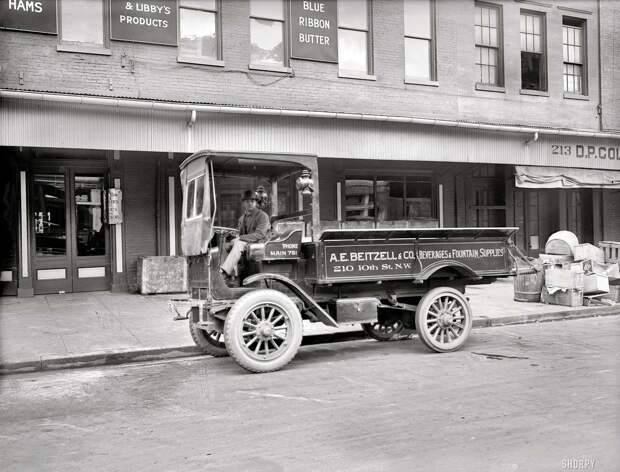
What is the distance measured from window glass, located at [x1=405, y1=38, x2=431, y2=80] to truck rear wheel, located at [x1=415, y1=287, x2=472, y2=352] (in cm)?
867

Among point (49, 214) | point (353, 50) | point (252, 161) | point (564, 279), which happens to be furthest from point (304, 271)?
point (353, 50)

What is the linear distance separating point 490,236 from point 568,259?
4.74 metres

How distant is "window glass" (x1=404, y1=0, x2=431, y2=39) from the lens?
14922 millimetres

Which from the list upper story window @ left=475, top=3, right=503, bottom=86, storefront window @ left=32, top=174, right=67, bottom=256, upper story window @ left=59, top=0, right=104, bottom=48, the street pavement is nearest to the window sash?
upper story window @ left=59, top=0, right=104, bottom=48

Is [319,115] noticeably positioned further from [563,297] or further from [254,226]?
[563,297]

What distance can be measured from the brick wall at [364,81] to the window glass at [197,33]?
0.29 meters

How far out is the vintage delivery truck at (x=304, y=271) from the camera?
6668mm

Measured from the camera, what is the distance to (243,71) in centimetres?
1292

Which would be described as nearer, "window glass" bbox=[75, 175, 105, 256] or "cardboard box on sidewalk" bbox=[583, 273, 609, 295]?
"cardboard box on sidewalk" bbox=[583, 273, 609, 295]

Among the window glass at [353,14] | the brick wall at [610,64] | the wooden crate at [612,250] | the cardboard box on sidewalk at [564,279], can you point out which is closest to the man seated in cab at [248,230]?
the cardboard box on sidewalk at [564,279]

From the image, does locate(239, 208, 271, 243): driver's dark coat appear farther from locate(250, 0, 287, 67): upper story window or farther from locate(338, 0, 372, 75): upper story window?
locate(338, 0, 372, 75): upper story window

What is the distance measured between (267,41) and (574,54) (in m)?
9.62

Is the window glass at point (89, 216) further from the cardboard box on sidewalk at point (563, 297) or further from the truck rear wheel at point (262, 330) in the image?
the cardboard box on sidewalk at point (563, 297)

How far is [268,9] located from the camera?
1330cm
